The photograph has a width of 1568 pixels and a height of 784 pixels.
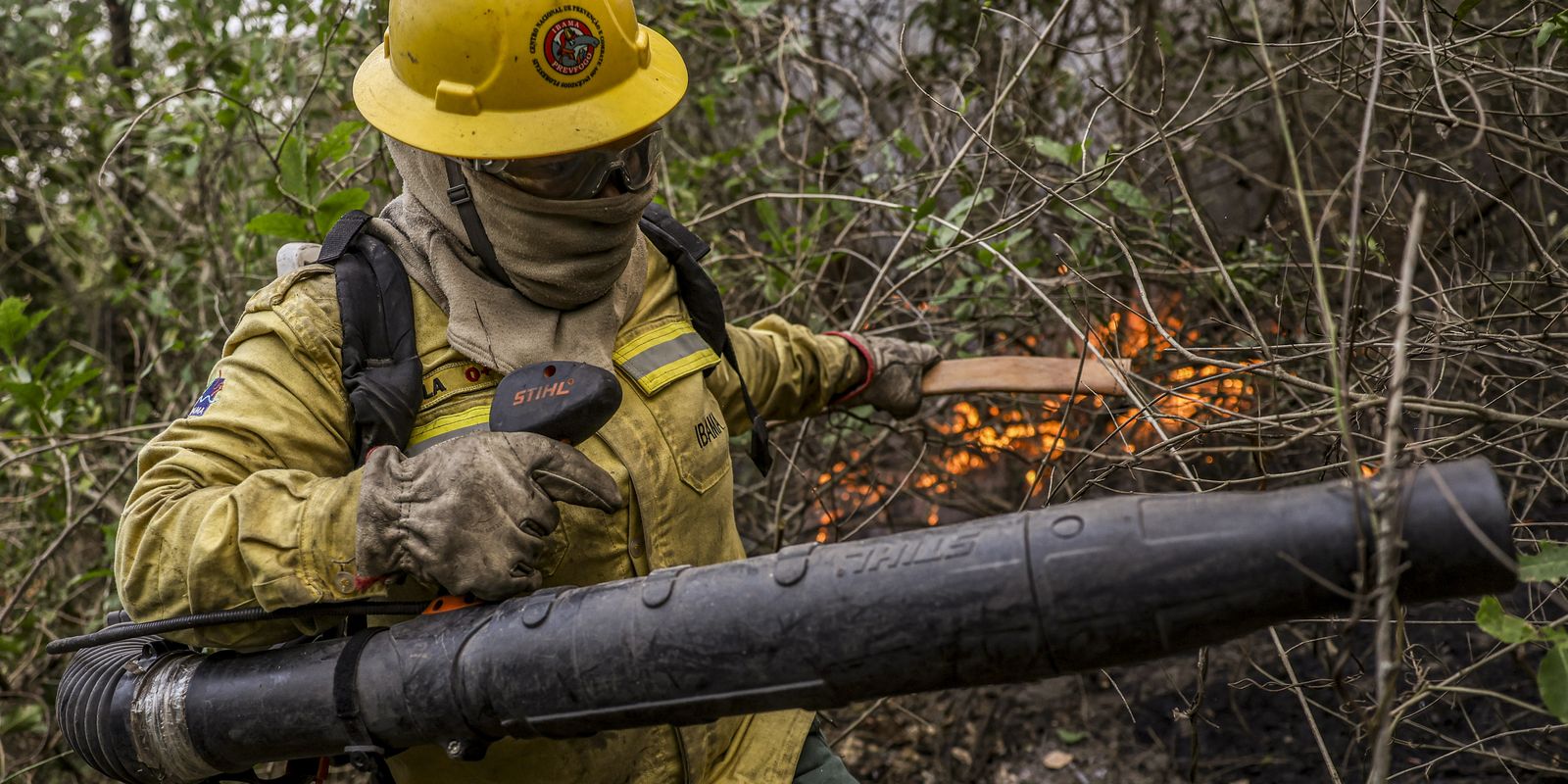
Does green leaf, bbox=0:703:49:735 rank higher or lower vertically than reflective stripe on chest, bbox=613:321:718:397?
lower

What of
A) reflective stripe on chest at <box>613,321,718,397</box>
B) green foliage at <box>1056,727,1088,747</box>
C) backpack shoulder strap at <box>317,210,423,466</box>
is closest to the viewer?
backpack shoulder strap at <box>317,210,423,466</box>

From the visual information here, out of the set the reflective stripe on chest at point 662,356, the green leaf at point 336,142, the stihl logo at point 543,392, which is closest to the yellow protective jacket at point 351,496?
the reflective stripe on chest at point 662,356

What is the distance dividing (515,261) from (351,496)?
0.57 metres

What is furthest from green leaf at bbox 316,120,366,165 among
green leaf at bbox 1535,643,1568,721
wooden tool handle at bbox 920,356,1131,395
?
green leaf at bbox 1535,643,1568,721

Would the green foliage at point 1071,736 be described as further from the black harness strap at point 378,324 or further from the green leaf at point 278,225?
the green leaf at point 278,225

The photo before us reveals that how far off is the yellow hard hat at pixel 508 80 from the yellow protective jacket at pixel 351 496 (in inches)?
12.7

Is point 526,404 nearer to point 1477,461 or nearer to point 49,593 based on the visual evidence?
point 1477,461

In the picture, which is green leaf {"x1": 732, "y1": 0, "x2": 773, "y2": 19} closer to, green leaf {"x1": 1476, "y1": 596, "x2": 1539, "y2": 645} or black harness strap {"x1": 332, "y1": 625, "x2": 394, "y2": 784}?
black harness strap {"x1": 332, "y1": 625, "x2": 394, "y2": 784}

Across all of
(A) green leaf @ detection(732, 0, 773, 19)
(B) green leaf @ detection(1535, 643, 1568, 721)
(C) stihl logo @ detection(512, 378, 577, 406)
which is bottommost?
(B) green leaf @ detection(1535, 643, 1568, 721)

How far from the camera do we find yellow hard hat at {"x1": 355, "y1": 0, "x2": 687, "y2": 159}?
207 centimetres

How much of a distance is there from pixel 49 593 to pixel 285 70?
218 cm

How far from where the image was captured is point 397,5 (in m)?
2.15

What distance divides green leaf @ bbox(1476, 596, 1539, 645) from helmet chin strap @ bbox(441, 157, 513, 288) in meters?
1.67

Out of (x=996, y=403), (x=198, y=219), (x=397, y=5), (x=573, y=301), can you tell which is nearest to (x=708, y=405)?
(x=573, y=301)
